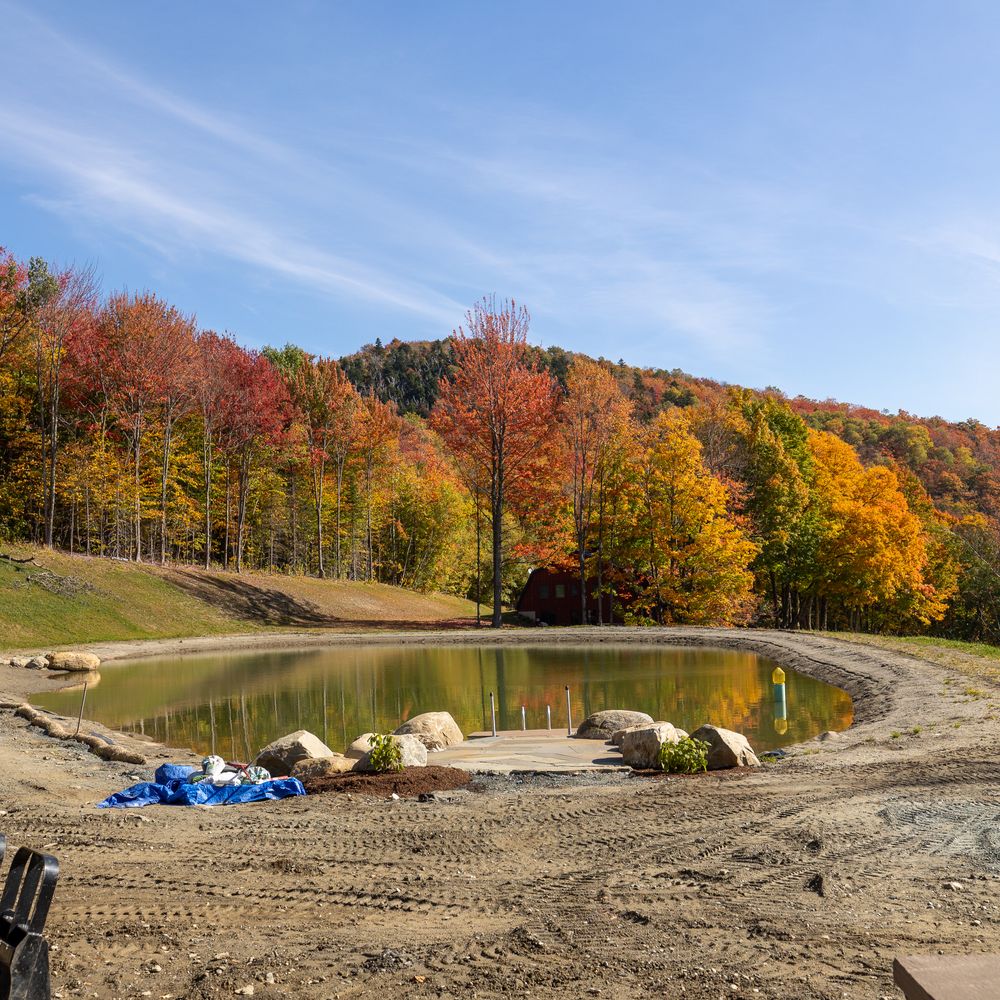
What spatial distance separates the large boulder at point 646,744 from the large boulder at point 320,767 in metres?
3.98

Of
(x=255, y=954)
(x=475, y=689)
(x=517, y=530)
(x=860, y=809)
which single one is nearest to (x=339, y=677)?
(x=475, y=689)

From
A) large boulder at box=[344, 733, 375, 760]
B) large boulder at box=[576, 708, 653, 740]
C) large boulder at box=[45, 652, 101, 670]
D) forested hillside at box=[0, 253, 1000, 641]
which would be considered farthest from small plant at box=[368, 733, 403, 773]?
forested hillside at box=[0, 253, 1000, 641]

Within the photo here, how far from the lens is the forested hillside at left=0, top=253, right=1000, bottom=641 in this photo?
44.2 metres

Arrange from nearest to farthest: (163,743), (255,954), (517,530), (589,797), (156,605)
Answer: (255,954) → (589,797) → (163,743) → (156,605) → (517,530)

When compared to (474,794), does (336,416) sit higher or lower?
higher

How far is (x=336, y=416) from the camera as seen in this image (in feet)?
186

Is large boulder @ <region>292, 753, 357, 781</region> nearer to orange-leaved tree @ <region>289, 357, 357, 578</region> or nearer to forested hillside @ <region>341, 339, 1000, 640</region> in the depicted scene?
forested hillside @ <region>341, 339, 1000, 640</region>

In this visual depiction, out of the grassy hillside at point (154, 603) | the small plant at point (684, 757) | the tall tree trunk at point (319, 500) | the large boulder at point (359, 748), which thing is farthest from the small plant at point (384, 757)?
the tall tree trunk at point (319, 500)

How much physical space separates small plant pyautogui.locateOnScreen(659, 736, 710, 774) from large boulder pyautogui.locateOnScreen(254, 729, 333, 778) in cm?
481

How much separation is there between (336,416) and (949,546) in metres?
38.4

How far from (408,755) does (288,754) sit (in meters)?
1.79

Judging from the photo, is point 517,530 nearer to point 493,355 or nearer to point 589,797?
point 493,355

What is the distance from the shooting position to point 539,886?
7051 millimetres

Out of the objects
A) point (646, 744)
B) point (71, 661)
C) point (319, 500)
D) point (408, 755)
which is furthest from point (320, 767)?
point (319, 500)
